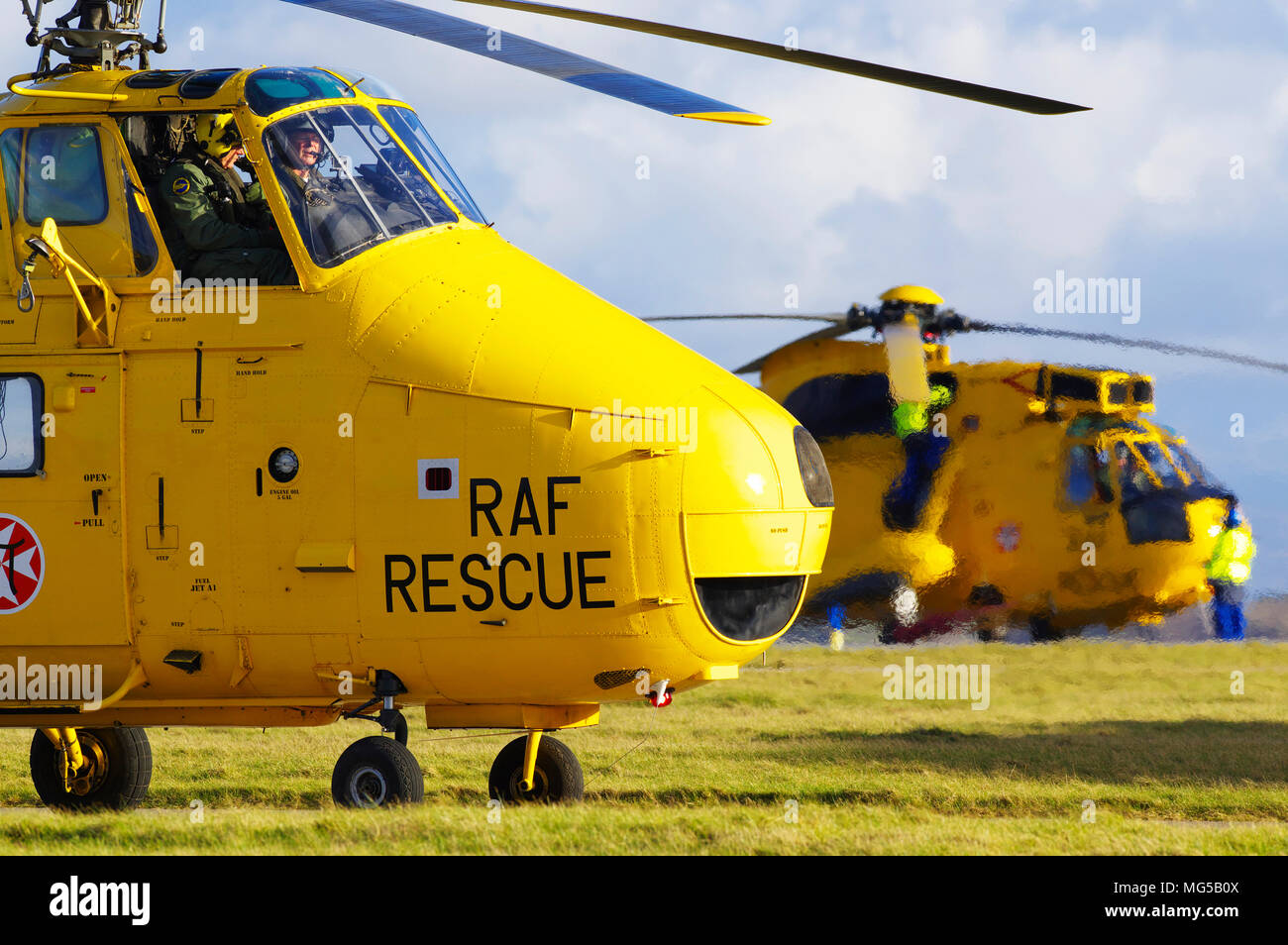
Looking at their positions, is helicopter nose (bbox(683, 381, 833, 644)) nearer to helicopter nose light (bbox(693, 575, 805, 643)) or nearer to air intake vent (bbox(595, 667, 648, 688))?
helicopter nose light (bbox(693, 575, 805, 643))

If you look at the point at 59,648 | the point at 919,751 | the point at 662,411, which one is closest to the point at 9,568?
the point at 59,648

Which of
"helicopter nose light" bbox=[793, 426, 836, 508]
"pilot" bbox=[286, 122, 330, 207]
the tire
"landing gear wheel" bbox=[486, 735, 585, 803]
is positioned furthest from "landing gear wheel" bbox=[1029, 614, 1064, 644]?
"pilot" bbox=[286, 122, 330, 207]

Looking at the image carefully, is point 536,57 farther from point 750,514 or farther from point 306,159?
point 750,514

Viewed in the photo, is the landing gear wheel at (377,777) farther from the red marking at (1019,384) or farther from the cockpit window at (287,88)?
the red marking at (1019,384)

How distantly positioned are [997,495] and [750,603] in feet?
53.2

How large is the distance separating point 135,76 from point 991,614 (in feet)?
57.7

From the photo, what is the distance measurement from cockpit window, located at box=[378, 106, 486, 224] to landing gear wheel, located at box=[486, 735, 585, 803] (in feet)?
12.1

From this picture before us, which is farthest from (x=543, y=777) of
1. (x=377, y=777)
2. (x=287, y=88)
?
(x=287, y=88)

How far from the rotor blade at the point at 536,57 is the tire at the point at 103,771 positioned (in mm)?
5547

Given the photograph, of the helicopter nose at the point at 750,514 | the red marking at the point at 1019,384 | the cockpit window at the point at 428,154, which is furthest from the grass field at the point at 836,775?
the red marking at the point at 1019,384

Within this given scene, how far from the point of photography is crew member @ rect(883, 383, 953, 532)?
961 inches

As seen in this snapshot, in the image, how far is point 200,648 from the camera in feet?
31.5

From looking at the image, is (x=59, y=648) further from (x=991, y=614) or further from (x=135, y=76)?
(x=991, y=614)

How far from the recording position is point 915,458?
2469cm
